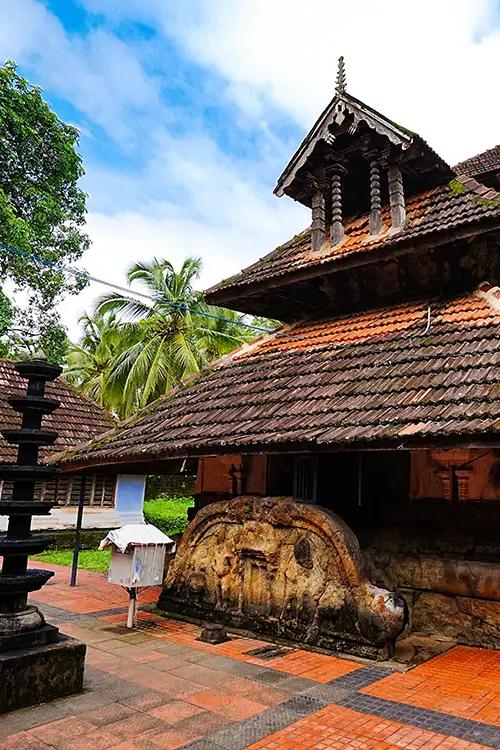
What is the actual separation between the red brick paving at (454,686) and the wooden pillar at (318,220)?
5778 millimetres

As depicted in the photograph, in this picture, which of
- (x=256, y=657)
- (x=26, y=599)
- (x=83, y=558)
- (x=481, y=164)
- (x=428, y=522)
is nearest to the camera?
(x=26, y=599)

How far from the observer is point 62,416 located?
15891mm

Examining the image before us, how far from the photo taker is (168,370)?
1844 centimetres

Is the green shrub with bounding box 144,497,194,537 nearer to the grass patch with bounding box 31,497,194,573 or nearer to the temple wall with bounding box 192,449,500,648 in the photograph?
the grass patch with bounding box 31,497,194,573

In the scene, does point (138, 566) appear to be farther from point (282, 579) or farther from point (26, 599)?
point (26, 599)

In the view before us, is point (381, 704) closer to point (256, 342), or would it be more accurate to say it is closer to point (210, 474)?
point (210, 474)

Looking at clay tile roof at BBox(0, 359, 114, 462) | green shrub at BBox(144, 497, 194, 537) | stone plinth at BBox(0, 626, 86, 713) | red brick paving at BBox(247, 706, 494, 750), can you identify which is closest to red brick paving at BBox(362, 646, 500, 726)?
red brick paving at BBox(247, 706, 494, 750)

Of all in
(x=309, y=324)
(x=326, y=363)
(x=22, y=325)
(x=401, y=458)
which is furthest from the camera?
(x=22, y=325)

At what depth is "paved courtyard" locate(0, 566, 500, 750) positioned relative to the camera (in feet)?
11.5

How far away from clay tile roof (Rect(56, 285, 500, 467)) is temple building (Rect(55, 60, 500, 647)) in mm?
23

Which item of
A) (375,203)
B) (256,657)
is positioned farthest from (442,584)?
(375,203)

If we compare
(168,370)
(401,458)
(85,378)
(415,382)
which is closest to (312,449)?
(415,382)

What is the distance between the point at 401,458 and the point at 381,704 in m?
2.89

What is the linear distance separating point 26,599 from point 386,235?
6.07m
